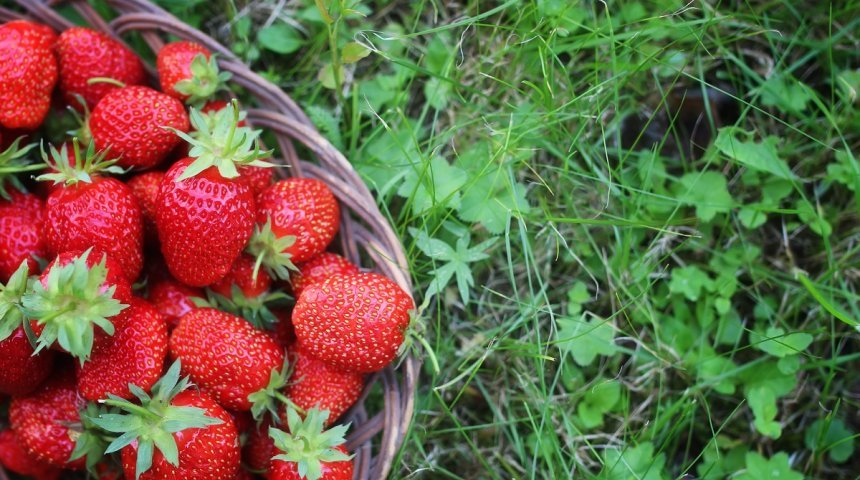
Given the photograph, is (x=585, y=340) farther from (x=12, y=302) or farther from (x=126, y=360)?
(x=12, y=302)

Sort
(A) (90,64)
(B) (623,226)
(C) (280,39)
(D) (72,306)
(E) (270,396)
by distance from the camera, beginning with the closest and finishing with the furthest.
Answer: (D) (72,306)
(E) (270,396)
(A) (90,64)
(B) (623,226)
(C) (280,39)

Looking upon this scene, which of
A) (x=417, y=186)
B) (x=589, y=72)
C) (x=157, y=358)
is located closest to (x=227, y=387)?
(x=157, y=358)

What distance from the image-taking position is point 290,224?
146cm

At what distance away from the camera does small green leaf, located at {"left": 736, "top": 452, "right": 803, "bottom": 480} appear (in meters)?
1.63

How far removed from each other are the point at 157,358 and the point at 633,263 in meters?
1.04

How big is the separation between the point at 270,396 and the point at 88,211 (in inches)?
18.5

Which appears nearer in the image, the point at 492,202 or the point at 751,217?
the point at 492,202

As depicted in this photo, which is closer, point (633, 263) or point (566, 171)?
point (566, 171)

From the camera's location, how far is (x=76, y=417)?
148 centimetres

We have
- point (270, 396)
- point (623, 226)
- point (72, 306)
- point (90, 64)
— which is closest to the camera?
point (72, 306)

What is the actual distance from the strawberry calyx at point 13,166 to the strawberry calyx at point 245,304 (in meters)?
0.40

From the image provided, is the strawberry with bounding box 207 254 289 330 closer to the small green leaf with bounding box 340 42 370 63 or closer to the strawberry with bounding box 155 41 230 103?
the strawberry with bounding box 155 41 230 103

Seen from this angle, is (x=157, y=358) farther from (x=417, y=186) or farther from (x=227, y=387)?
(x=417, y=186)

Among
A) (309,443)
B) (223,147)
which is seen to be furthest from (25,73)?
(309,443)
